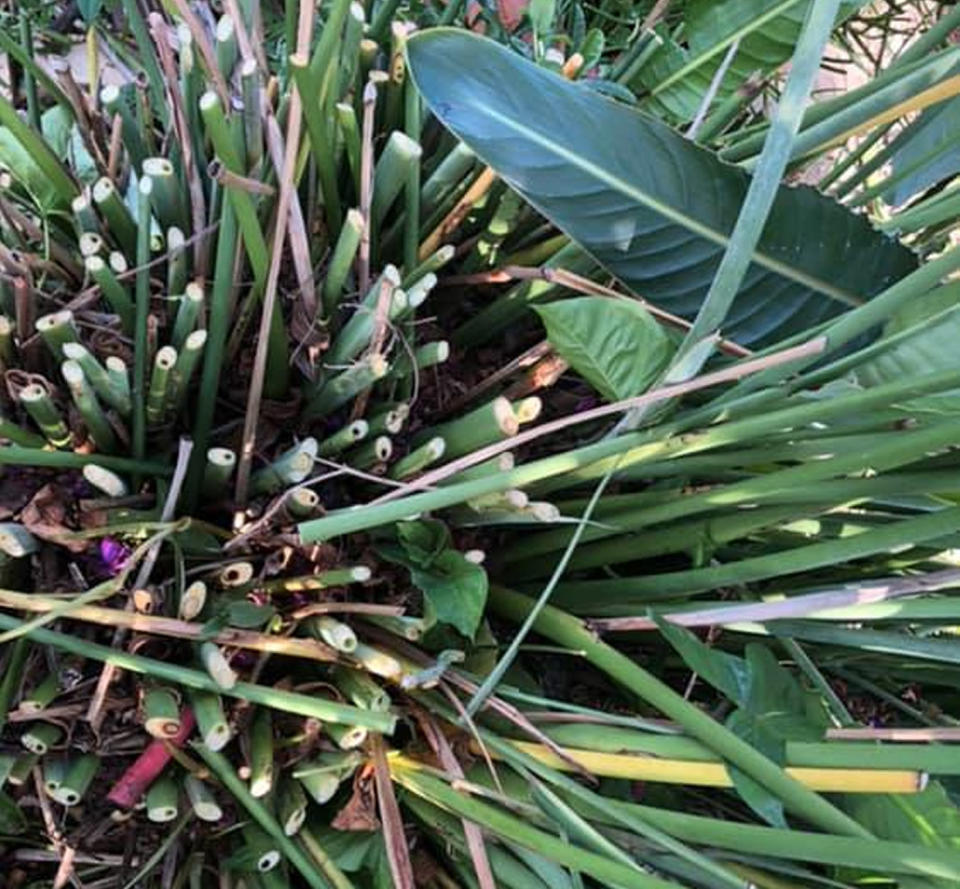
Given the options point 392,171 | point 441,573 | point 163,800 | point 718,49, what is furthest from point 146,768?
point 718,49

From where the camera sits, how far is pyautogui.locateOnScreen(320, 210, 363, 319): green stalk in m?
0.35

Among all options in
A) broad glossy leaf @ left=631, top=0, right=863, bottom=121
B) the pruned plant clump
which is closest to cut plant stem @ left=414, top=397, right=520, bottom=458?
the pruned plant clump

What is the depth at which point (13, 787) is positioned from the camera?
0.37 m

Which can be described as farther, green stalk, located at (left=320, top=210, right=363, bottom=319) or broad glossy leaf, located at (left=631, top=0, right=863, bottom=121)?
broad glossy leaf, located at (left=631, top=0, right=863, bottom=121)

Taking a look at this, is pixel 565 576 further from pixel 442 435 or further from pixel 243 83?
pixel 243 83

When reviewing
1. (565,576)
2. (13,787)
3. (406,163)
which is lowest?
(13,787)

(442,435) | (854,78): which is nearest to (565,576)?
(442,435)

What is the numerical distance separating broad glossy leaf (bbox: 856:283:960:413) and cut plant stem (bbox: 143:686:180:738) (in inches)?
9.1

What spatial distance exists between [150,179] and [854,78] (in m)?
0.78

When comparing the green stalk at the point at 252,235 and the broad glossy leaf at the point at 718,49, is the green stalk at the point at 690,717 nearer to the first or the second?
the green stalk at the point at 252,235

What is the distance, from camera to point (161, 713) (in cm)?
33

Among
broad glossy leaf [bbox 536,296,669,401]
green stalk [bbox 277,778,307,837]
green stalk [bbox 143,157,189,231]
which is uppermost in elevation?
broad glossy leaf [bbox 536,296,669,401]

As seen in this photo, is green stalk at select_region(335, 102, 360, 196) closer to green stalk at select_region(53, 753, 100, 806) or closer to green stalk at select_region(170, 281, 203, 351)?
green stalk at select_region(170, 281, 203, 351)

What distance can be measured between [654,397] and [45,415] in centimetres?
19
